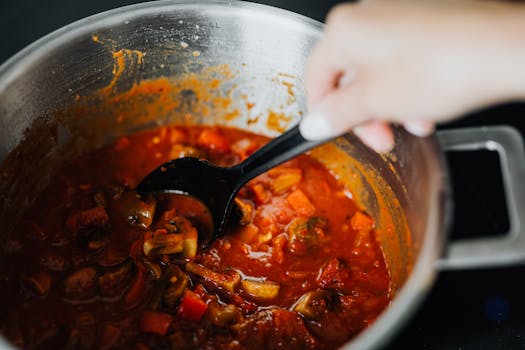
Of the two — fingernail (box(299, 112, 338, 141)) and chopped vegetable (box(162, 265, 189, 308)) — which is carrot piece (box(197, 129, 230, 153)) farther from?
fingernail (box(299, 112, 338, 141))

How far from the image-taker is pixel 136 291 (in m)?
2.51

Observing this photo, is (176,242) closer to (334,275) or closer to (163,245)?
(163,245)

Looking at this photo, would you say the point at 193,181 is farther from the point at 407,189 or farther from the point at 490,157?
the point at 490,157

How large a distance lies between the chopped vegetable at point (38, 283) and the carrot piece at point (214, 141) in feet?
3.41

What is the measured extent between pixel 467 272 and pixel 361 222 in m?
0.53

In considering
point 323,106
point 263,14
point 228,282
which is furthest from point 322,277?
point 263,14

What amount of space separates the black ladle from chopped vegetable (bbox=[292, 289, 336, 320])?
1.66 ft

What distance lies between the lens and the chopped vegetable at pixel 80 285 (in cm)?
250

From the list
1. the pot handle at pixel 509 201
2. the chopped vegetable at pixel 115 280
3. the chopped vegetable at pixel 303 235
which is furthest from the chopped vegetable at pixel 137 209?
the pot handle at pixel 509 201

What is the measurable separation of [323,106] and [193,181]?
3.39 ft

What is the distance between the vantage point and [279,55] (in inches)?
112

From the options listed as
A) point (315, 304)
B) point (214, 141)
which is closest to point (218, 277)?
point (315, 304)

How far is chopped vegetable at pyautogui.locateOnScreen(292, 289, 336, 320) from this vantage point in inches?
98.5

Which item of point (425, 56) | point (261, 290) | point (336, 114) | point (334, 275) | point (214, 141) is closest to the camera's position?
point (425, 56)
